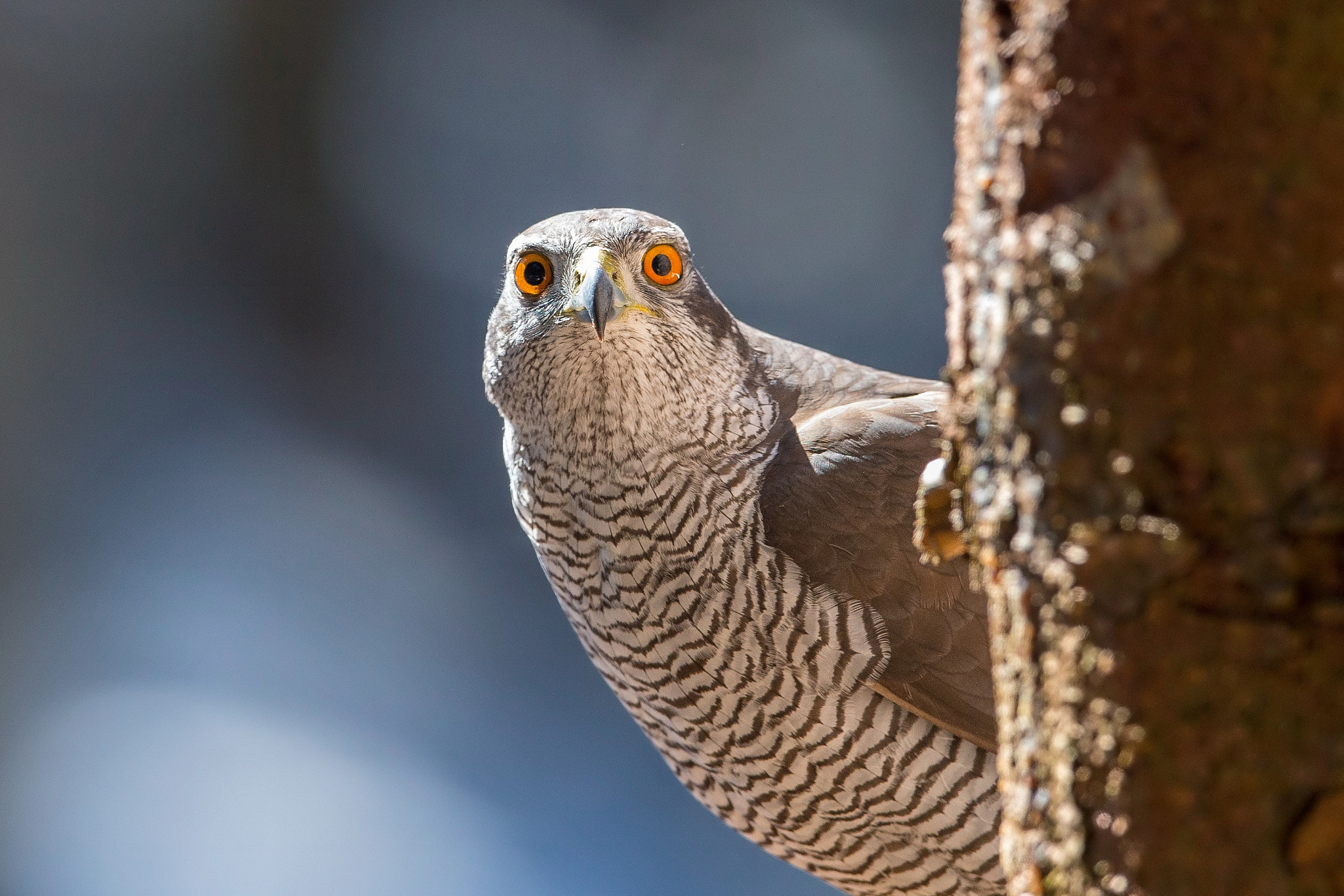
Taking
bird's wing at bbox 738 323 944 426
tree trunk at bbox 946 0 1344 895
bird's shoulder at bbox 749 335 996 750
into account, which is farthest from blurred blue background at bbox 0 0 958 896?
tree trunk at bbox 946 0 1344 895

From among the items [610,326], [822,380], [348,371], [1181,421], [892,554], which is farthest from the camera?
[348,371]

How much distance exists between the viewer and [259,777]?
3.98 meters

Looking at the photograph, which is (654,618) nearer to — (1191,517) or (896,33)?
(1191,517)

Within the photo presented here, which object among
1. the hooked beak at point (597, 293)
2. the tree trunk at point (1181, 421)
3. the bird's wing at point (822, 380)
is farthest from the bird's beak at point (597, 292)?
the tree trunk at point (1181, 421)

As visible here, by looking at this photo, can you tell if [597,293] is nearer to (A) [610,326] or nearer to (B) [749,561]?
(A) [610,326]

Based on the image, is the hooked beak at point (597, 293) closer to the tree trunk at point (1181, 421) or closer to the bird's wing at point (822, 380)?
the bird's wing at point (822, 380)

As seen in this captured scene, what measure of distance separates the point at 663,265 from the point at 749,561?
0.61 m

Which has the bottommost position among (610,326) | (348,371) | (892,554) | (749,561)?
(749,561)

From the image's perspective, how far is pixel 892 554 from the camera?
1760mm

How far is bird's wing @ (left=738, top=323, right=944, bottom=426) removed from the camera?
6.79ft

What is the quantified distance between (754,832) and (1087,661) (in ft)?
5.26

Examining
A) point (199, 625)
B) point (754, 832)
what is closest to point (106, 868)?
point (199, 625)

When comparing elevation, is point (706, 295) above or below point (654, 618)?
above

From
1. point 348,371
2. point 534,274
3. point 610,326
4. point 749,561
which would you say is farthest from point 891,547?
point 348,371
